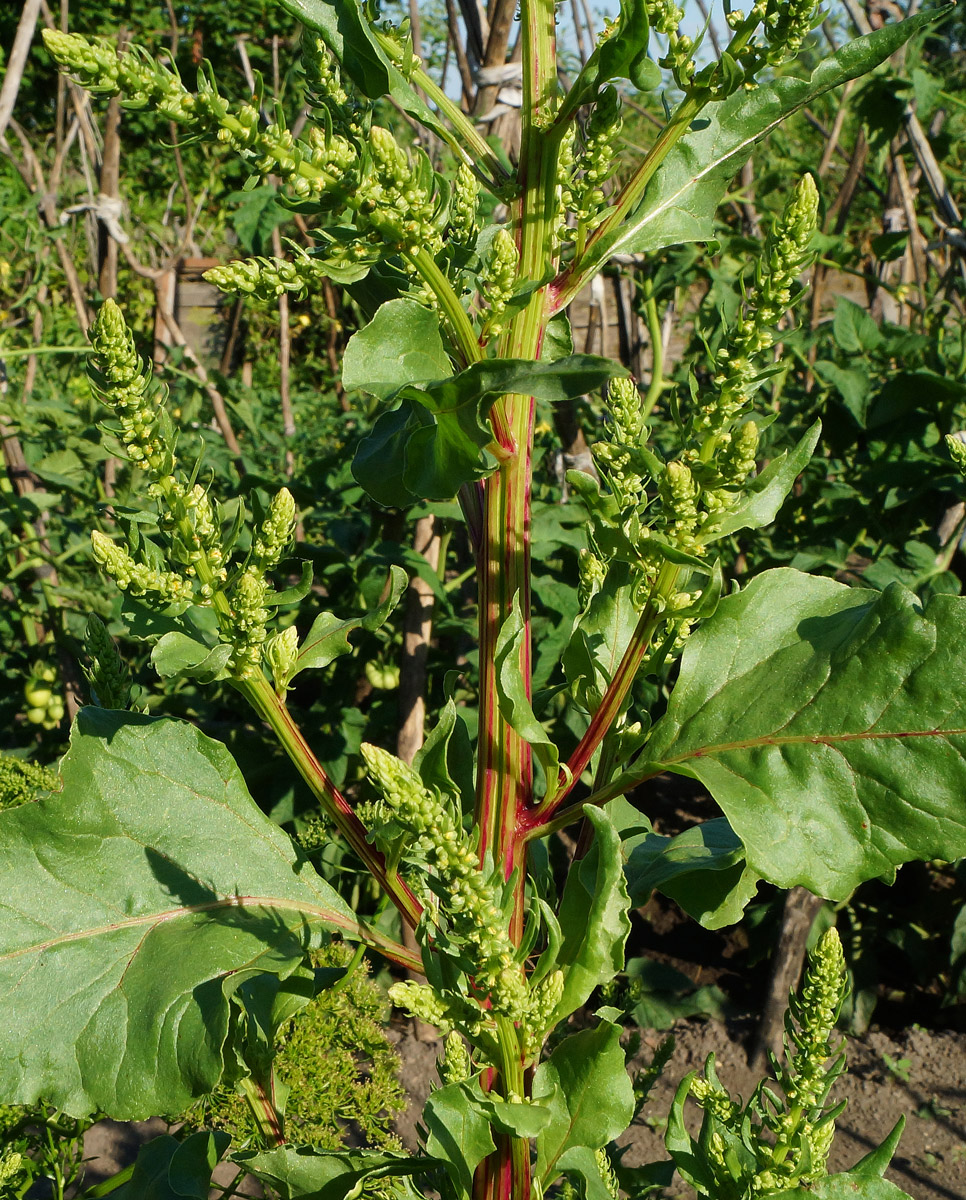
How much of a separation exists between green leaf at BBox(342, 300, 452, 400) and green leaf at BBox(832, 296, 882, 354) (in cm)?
238

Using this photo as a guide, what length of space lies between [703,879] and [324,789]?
0.34m

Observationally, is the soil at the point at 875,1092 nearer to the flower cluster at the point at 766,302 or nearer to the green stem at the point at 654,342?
the green stem at the point at 654,342

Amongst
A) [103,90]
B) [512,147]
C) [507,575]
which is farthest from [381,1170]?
[512,147]

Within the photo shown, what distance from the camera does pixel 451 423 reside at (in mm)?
685

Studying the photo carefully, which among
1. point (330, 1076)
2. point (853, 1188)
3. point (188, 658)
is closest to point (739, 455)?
point (188, 658)

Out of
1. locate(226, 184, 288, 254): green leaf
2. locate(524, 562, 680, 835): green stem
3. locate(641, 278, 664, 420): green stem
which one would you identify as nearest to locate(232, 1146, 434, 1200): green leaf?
locate(524, 562, 680, 835): green stem

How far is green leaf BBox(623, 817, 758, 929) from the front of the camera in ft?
2.83

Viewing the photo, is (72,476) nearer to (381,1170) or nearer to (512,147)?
(512,147)

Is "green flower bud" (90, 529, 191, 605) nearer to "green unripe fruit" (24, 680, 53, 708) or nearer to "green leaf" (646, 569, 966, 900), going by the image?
"green leaf" (646, 569, 966, 900)

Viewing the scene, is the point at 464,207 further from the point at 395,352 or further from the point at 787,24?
the point at 787,24

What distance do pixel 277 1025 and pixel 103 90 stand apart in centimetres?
73

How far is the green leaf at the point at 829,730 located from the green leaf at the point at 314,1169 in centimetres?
44

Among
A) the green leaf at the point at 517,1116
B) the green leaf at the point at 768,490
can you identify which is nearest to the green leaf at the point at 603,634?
the green leaf at the point at 768,490

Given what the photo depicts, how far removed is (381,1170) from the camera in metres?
0.84
